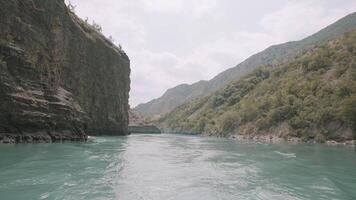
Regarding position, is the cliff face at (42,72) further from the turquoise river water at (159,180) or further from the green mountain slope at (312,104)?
the green mountain slope at (312,104)

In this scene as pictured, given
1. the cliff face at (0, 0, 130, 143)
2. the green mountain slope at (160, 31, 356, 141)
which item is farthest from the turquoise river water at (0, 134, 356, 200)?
the green mountain slope at (160, 31, 356, 141)

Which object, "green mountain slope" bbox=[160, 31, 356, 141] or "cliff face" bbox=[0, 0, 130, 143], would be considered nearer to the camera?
"cliff face" bbox=[0, 0, 130, 143]

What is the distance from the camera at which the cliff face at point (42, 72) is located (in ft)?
137

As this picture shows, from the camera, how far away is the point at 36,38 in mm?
51406

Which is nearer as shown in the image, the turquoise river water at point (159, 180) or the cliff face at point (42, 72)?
the turquoise river water at point (159, 180)

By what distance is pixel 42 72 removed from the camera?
167 ft

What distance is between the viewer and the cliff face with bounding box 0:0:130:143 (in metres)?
41.8

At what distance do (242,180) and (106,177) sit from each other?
8.20 m

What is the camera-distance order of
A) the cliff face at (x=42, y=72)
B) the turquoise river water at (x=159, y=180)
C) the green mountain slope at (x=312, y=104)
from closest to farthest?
the turquoise river water at (x=159, y=180)
the cliff face at (x=42, y=72)
the green mountain slope at (x=312, y=104)

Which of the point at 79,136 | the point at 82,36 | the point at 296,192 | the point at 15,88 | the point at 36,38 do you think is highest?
the point at 82,36

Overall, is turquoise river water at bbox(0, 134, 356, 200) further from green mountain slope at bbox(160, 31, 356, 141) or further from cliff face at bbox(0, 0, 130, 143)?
green mountain slope at bbox(160, 31, 356, 141)

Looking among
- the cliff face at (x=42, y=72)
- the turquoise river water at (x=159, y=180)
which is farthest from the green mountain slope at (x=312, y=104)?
the turquoise river water at (x=159, y=180)

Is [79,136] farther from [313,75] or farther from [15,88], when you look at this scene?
[313,75]

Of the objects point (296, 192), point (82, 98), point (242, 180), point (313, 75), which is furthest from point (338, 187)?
point (313, 75)
